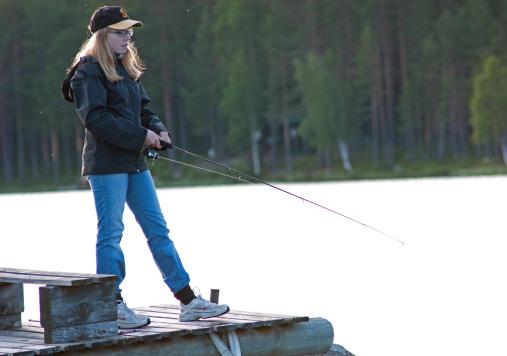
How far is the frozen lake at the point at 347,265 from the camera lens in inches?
463

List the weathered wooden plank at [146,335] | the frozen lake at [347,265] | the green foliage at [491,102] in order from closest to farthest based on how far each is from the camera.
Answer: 1. the weathered wooden plank at [146,335]
2. the frozen lake at [347,265]
3. the green foliage at [491,102]

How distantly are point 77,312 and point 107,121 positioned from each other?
108cm

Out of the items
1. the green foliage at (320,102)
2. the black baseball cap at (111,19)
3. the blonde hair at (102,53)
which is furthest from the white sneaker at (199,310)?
the green foliage at (320,102)

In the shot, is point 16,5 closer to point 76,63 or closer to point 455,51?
point 455,51

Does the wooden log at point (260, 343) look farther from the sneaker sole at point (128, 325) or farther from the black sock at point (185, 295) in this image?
the black sock at point (185, 295)

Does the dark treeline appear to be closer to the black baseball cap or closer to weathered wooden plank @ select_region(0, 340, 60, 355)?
the black baseball cap

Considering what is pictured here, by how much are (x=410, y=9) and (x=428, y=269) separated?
5976cm

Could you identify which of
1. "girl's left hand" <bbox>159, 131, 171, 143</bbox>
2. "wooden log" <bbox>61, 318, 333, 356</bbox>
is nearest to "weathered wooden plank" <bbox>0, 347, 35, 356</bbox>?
"wooden log" <bbox>61, 318, 333, 356</bbox>

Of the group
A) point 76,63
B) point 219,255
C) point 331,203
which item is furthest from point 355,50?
point 76,63

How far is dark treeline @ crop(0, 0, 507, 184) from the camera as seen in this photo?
71.8 metres

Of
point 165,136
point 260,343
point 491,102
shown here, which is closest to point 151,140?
point 165,136

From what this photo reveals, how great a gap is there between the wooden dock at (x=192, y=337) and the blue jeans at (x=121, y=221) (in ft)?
1.12

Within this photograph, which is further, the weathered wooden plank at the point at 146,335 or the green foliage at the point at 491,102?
the green foliage at the point at 491,102

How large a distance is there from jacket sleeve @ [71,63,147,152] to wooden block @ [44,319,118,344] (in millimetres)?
1008
